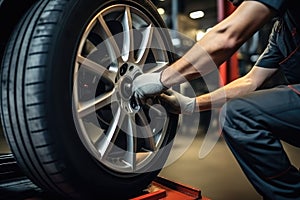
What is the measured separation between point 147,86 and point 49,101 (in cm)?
39

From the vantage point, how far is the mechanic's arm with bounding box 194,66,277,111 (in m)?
1.51

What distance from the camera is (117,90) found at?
1.19 metres

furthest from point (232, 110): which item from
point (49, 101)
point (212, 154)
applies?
point (212, 154)

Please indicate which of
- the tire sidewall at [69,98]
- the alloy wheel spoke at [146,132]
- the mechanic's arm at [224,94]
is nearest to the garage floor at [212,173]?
Answer: the mechanic's arm at [224,94]

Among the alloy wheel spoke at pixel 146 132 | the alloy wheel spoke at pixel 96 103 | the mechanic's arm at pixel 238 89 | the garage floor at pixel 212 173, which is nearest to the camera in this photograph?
the alloy wheel spoke at pixel 96 103

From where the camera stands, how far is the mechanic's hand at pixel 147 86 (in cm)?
117

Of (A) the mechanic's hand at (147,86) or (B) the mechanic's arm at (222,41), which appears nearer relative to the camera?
(B) the mechanic's arm at (222,41)

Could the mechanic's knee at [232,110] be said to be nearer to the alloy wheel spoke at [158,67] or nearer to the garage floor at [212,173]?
the alloy wheel spoke at [158,67]

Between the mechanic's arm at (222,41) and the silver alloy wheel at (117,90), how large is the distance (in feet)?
0.62

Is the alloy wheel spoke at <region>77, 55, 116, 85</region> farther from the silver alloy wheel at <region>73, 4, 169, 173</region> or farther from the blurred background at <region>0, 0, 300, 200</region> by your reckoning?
the blurred background at <region>0, 0, 300, 200</region>

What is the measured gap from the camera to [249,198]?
1.88 metres

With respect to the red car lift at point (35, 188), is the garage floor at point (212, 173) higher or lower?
lower

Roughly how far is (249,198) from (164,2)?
4.70 meters

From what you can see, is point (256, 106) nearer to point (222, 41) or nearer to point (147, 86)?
point (222, 41)
